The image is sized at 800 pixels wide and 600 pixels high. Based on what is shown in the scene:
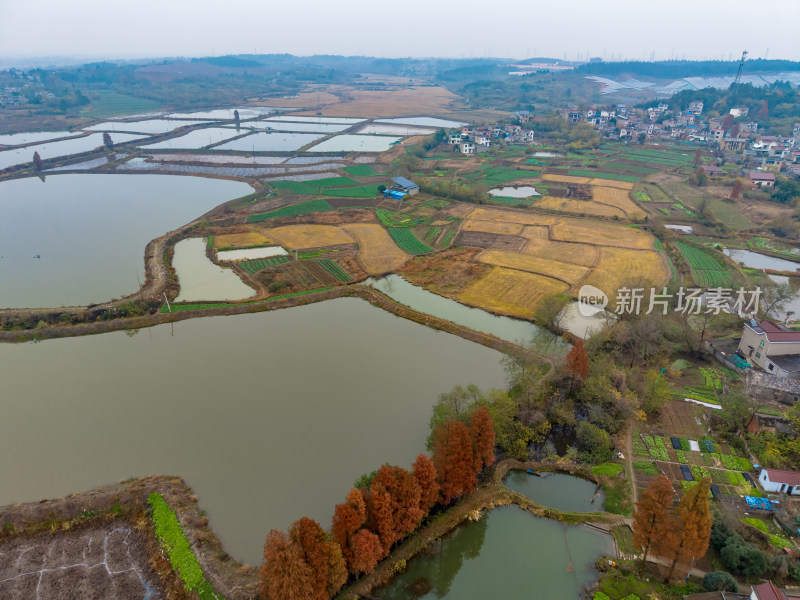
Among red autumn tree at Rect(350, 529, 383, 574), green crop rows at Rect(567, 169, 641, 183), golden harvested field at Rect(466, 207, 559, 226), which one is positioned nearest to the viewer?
red autumn tree at Rect(350, 529, 383, 574)

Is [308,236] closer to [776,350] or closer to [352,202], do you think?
[352,202]

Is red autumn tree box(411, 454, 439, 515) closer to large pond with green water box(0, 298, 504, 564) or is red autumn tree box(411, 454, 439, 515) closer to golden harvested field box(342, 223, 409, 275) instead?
large pond with green water box(0, 298, 504, 564)

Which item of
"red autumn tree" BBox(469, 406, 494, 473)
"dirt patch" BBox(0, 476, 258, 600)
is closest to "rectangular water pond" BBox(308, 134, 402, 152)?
"red autumn tree" BBox(469, 406, 494, 473)

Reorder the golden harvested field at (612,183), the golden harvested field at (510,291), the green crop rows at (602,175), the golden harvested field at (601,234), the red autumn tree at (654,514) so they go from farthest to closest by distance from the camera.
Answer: the green crop rows at (602,175), the golden harvested field at (612,183), the golden harvested field at (601,234), the golden harvested field at (510,291), the red autumn tree at (654,514)

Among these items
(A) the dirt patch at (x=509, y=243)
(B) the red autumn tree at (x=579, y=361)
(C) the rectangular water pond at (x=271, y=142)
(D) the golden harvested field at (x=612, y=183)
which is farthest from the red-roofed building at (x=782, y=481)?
(C) the rectangular water pond at (x=271, y=142)

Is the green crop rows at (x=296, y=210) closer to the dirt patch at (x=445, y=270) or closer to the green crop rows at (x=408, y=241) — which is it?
the green crop rows at (x=408, y=241)

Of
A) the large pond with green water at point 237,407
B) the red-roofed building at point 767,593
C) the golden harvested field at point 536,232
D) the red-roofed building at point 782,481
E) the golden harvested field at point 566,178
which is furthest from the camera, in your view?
the golden harvested field at point 566,178
